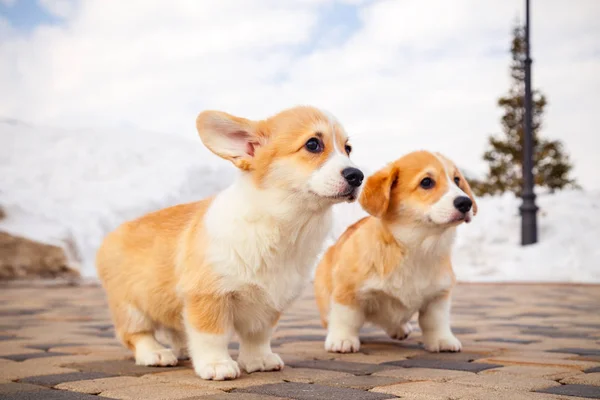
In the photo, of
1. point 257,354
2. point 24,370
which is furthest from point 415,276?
point 24,370

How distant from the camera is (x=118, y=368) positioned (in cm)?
317

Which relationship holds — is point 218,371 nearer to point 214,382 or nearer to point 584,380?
point 214,382

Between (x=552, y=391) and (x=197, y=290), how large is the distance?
1.43 metres

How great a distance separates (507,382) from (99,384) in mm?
1558

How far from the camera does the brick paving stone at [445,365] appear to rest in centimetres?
314

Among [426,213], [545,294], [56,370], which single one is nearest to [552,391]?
[426,213]

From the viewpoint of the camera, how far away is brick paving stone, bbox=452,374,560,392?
8.60ft

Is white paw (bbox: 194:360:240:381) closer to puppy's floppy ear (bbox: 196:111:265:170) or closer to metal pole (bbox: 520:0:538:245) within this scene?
puppy's floppy ear (bbox: 196:111:265:170)

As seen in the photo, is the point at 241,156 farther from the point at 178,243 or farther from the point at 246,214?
the point at 178,243

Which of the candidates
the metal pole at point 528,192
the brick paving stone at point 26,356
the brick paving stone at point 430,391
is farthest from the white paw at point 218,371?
the metal pole at point 528,192

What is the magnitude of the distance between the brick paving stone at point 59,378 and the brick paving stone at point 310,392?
0.68 metres

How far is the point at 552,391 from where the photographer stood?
2537 mm

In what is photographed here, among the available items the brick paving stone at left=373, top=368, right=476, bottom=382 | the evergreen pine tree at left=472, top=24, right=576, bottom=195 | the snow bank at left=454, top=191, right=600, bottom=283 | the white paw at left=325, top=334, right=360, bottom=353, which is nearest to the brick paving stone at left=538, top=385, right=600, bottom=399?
the brick paving stone at left=373, top=368, right=476, bottom=382

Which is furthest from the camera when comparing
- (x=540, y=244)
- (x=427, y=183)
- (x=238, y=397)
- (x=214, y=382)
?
(x=540, y=244)
